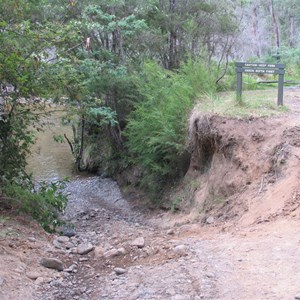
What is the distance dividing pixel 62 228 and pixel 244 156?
4.31 metres

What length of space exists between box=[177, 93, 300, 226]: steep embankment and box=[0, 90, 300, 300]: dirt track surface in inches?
1.4

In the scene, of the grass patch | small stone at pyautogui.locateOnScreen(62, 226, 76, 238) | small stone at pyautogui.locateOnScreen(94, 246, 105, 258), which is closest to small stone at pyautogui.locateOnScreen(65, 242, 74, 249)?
Answer: small stone at pyautogui.locateOnScreen(94, 246, 105, 258)

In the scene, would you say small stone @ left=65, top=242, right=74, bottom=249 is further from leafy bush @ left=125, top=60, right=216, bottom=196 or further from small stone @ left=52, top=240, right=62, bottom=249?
leafy bush @ left=125, top=60, right=216, bottom=196

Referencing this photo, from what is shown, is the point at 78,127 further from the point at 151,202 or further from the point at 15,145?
the point at 15,145

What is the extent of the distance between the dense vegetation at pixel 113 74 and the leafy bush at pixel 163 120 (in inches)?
1.1

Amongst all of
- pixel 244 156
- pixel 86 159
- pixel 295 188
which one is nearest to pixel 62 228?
pixel 244 156

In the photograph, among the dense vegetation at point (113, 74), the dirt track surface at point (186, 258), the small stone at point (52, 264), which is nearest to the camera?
the dirt track surface at point (186, 258)

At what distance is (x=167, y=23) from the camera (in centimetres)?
1634

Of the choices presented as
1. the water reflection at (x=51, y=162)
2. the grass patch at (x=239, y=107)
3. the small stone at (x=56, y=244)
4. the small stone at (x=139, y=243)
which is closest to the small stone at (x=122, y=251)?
the small stone at (x=139, y=243)

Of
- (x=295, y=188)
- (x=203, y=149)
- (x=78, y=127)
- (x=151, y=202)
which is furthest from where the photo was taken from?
(x=78, y=127)

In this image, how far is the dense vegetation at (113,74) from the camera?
28.0ft

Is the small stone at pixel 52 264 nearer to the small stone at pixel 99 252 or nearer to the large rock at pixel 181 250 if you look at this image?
the small stone at pixel 99 252

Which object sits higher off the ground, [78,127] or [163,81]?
→ [163,81]

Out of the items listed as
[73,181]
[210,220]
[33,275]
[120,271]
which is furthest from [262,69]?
[73,181]
